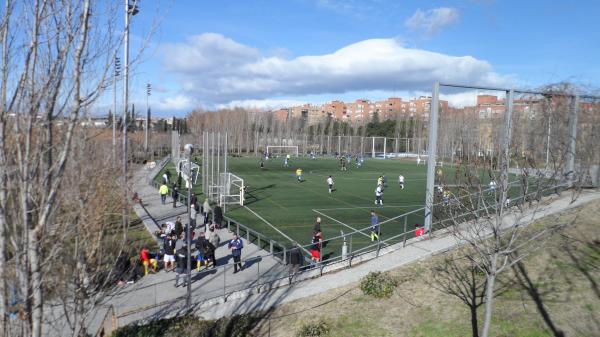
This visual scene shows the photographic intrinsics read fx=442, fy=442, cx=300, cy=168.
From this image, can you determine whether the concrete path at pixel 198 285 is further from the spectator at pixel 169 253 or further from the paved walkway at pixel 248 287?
the spectator at pixel 169 253

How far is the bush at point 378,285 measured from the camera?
11.1 meters

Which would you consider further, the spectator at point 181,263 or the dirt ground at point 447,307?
the spectator at point 181,263

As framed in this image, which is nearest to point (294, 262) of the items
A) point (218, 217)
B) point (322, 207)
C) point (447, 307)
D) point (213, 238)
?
point (213, 238)

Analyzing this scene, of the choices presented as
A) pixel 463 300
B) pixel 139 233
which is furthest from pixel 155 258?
pixel 463 300

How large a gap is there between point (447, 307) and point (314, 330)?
3.20 m

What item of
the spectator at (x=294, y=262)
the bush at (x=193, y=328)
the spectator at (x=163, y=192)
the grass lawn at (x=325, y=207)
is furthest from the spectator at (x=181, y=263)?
the spectator at (x=163, y=192)

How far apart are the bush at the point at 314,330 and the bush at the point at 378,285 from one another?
166 centimetres

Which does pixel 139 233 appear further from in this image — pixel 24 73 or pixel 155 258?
pixel 24 73

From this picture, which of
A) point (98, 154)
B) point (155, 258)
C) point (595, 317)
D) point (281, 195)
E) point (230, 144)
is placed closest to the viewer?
point (98, 154)

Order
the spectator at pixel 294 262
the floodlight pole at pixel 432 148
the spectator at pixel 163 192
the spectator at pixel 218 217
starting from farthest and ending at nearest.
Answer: the spectator at pixel 163 192, the spectator at pixel 218 217, the floodlight pole at pixel 432 148, the spectator at pixel 294 262

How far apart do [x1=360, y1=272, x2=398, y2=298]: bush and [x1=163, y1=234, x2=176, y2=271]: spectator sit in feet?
22.3

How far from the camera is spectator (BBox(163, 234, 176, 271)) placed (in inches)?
583

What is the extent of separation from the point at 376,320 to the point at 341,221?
1305 centimetres

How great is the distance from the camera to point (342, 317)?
10367 millimetres
